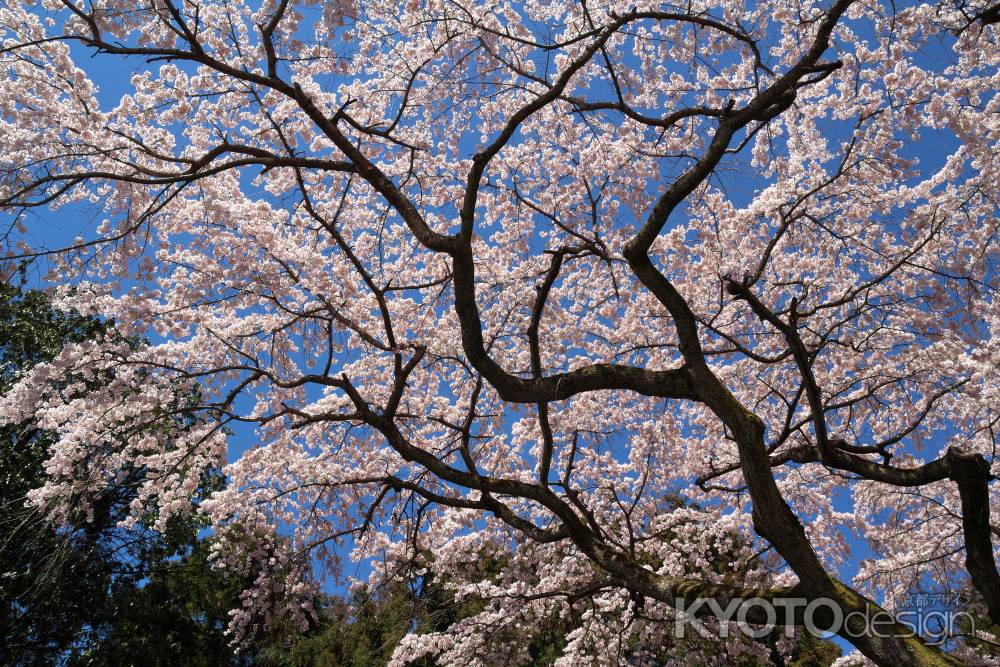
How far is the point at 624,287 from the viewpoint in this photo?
32.2 ft

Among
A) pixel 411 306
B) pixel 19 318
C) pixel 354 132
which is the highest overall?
pixel 19 318

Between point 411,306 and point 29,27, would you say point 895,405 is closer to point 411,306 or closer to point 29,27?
point 411,306

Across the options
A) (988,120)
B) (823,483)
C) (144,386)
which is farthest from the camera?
(823,483)

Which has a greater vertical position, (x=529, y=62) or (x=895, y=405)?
(x=529, y=62)

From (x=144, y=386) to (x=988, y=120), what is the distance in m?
9.76

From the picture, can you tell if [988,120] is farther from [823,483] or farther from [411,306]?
[411,306]

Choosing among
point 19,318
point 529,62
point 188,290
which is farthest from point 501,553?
point 19,318

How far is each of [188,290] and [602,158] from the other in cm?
555

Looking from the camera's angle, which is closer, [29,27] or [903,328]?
[29,27]

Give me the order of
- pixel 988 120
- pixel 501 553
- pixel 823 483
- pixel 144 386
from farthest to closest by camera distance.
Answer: pixel 501 553 → pixel 823 483 → pixel 988 120 → pixel 144 386

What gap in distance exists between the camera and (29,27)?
6.55m

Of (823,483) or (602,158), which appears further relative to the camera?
(823,483)

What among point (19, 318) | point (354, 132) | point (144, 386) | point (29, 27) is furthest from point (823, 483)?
point (19, 318)

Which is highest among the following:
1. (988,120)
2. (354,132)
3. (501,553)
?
(354,132)
